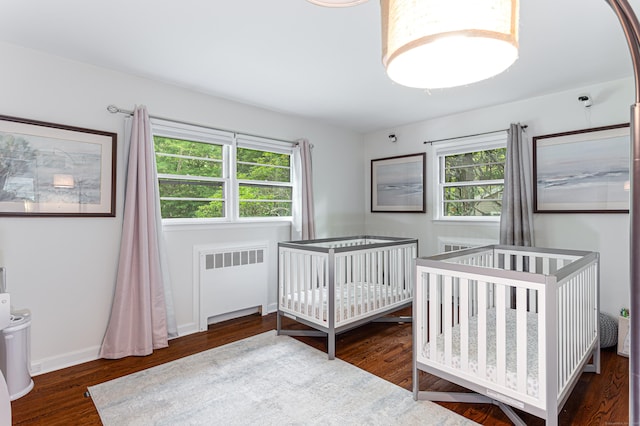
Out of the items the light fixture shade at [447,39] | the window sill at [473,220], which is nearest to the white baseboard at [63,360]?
the light fixture shade at [447,39]

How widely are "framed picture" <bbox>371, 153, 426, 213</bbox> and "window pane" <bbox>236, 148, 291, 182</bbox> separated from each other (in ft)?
4.59

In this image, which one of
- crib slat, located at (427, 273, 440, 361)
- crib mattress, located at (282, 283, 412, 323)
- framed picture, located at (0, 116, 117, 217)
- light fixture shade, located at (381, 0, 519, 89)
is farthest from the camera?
crib mattress, located at (282, 283, 412, 323)

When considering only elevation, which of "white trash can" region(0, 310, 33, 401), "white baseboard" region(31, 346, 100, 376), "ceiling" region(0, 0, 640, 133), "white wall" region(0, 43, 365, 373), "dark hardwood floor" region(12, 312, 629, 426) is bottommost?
"dark hardwood floor" region(12, 312, 629, 426)

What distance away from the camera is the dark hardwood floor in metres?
1.90

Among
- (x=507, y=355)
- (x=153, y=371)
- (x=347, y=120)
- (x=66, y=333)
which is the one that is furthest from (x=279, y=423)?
(x=347, y=120)

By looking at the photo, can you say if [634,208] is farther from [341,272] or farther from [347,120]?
[347,120]

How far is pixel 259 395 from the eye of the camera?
212 cm

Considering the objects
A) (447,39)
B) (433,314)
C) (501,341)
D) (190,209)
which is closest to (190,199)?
(190,209)

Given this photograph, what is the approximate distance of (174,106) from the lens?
3.05 meters

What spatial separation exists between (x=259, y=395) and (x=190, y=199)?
1934 mm

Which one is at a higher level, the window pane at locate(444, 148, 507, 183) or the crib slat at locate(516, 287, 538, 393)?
the window pane at locate(444, 148, 507, 183)

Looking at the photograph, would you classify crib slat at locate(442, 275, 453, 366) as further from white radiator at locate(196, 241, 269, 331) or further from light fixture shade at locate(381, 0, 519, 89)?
white radiator at locate(196, 241, 269, 331)

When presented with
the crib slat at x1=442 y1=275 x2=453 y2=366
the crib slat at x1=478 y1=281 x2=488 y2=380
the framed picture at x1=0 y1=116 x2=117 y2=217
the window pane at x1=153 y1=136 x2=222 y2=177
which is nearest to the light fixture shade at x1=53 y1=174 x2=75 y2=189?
the framed picture at x1=0 y1=116 x2=117 y2=217

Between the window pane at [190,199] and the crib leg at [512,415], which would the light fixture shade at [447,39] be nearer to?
the crib leg at [512,415]
